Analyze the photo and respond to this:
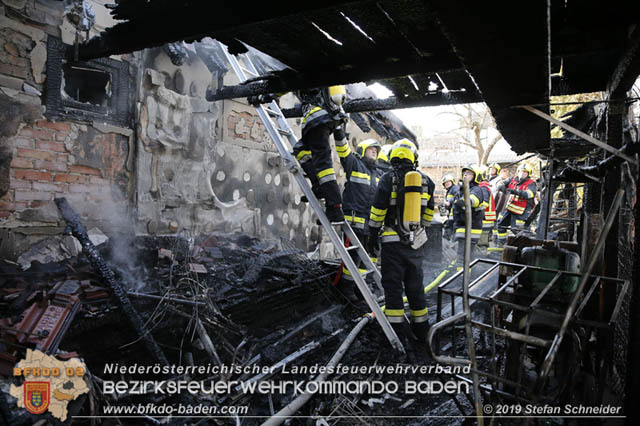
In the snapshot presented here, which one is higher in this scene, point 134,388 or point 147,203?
point 147,203

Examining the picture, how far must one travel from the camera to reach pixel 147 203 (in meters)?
4.84

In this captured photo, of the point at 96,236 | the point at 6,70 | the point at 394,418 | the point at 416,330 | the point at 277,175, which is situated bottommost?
the point at 394,418

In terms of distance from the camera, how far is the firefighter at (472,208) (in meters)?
6.55

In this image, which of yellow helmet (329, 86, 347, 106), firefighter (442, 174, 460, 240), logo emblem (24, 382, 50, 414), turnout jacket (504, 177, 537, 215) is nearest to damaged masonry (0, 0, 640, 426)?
logo emblem (24, 382, 50, 414)

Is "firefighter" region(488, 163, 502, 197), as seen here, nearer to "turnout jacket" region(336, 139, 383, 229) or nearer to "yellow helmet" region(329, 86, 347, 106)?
"turnout jacket" region(336, 139, 383, 229)

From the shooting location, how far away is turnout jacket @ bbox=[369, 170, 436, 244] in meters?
4.05

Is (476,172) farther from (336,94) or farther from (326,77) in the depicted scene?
(326,77)

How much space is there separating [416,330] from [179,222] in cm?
376

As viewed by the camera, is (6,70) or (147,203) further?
(147,203)

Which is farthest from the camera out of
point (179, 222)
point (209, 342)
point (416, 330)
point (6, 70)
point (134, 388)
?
point (179, 222)

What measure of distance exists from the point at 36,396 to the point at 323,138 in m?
3.45

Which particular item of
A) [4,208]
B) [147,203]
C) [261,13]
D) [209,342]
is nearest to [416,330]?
[209,342]

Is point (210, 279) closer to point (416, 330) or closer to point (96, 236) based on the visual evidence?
point (96, 236)

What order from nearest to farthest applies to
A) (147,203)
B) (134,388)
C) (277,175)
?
(134,388), (147,203), (277,175)
